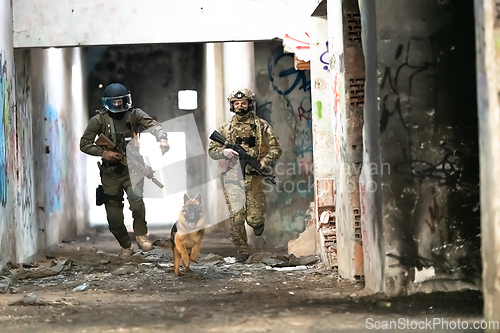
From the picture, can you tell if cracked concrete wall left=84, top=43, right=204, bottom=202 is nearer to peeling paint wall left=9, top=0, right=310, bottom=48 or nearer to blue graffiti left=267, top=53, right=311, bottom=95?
blue graffiti left=267, top=53, right=311, bottom=95

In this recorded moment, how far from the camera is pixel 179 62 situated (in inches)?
573

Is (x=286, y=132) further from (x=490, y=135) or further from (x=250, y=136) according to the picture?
(x=490, y=135)

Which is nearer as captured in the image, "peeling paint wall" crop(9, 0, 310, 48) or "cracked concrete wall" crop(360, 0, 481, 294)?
"cracked concrete wall" crop(360, 0, 481, 294)

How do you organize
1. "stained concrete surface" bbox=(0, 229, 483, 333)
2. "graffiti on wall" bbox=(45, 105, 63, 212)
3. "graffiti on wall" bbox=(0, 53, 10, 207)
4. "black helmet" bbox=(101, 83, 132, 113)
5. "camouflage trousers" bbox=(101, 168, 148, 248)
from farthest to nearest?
"graffiti on wall" bbox=(45, 105, 63, 212)
"camouflage trousers" bbox=(101, 168, 148, 248)
"black helmet" bbox=(101, 83, 132, 113)
"graffiti on wall" bbox=(0, 53, 10, 207)
"stained concrete surface" bbox=(0, 229, 483, 333)

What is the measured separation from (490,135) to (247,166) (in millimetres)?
4016

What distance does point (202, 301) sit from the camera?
4.12 meters

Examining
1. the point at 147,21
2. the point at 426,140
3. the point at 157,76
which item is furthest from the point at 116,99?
the point at 157,76

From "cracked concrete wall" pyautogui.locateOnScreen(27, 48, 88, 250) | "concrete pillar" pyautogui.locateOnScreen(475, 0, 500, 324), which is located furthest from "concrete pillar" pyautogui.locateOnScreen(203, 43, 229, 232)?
"concrete pillar" pyautogui.locateOnScreen(475, 0, 500, 324)

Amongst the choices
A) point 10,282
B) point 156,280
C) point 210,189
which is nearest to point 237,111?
point 156,280

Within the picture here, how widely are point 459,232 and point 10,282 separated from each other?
3.68 meters

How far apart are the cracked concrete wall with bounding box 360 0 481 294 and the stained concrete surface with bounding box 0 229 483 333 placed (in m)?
0.25

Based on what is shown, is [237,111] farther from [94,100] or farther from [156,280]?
[94,100]

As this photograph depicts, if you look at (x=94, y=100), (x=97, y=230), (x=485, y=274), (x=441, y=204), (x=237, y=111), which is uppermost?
(x=94, y=100)

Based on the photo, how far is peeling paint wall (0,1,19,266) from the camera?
591 cm
